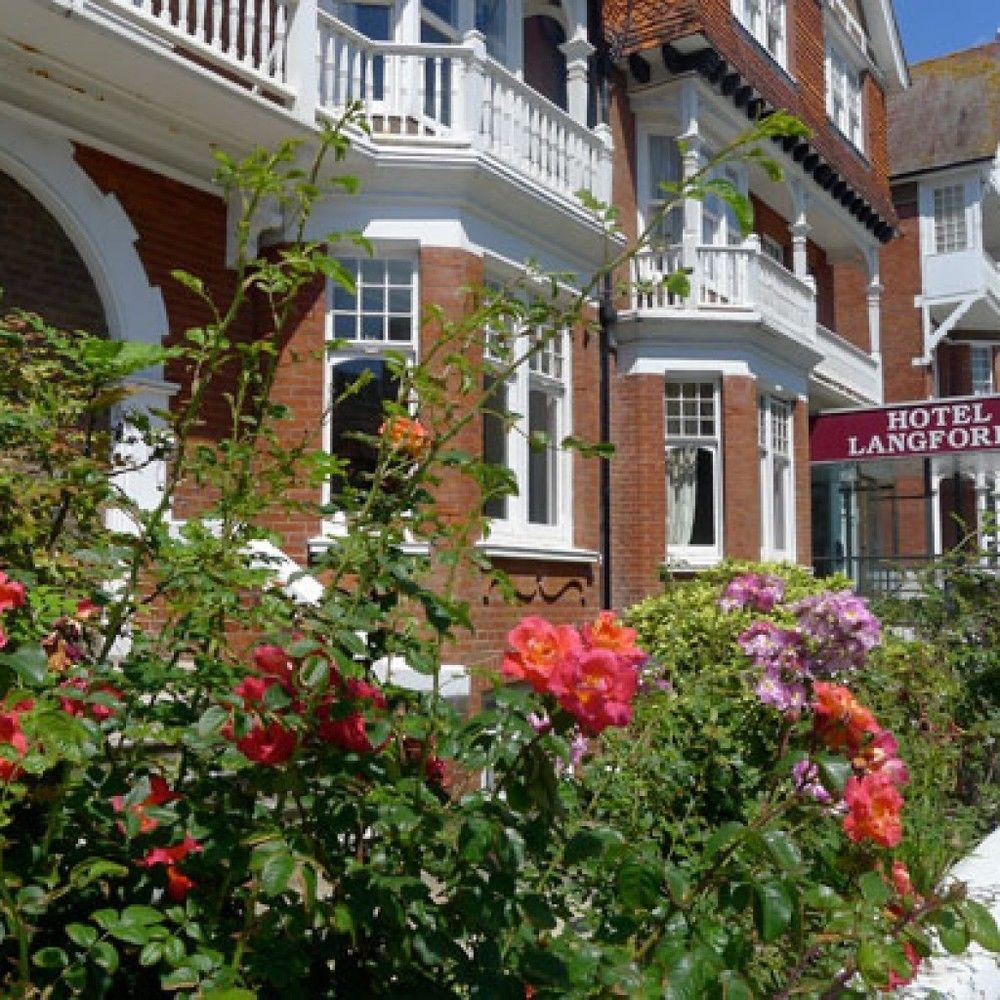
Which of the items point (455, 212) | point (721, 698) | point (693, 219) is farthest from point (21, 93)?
point (693, 219)

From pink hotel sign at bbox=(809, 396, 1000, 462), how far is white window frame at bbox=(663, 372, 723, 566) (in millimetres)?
4152

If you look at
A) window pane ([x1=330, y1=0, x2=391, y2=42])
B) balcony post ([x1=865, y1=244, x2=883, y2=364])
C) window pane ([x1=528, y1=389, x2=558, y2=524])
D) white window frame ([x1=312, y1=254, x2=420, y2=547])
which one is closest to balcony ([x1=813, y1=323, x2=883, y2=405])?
balcony post ([x1=865, y1=244, x2=883, y2=364])

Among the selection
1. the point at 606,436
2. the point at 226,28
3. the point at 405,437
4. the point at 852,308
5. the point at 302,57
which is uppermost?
the point at 852,308

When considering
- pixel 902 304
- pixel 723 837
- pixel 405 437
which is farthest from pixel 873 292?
pixel 723 837

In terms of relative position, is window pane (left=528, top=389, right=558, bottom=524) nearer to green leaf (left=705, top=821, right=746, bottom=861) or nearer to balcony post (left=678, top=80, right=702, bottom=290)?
balcony post (left=678, top=80, right=702, bottom=290)

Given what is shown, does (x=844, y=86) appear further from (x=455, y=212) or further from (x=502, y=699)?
(x=502, y=699)

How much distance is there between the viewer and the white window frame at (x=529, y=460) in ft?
32.3

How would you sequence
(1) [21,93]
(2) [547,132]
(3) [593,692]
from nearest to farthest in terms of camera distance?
(3) [593,692] → (1) [21,93] → (2) [547,132]

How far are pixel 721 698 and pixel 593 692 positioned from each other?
2.46 m

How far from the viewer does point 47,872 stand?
71.7 inches

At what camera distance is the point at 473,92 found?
9.09 meters

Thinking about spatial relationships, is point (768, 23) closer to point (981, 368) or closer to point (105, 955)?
point (981, 368)

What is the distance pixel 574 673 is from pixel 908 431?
15.3m

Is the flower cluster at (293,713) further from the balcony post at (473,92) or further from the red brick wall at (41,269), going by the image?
the balcony post at (473,92)
